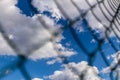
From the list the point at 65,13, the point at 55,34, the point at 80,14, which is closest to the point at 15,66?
the point at 55,34

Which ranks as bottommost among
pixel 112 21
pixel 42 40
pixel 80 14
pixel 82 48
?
pixel 42 40

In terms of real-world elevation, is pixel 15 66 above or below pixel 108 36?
below

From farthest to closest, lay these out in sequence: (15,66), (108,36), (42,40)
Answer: (108,36) < (42,40) < (15,66)

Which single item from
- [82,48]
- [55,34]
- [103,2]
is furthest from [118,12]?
[55,34]

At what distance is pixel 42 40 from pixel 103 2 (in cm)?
128

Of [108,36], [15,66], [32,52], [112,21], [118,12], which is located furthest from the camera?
[118,12]

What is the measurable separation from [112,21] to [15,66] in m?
1.42

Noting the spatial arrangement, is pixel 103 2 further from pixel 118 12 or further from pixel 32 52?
pixel 32 52

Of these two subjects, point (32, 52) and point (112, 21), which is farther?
point (112, 21)

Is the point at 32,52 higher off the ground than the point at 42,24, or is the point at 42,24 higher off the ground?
the point at 42,24

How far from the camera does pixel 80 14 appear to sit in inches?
83.5

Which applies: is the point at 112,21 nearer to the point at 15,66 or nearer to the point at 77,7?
the point at 77,7

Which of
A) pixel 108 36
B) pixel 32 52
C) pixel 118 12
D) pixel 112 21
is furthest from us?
pixel 118 12

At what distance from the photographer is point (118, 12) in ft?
9.71
